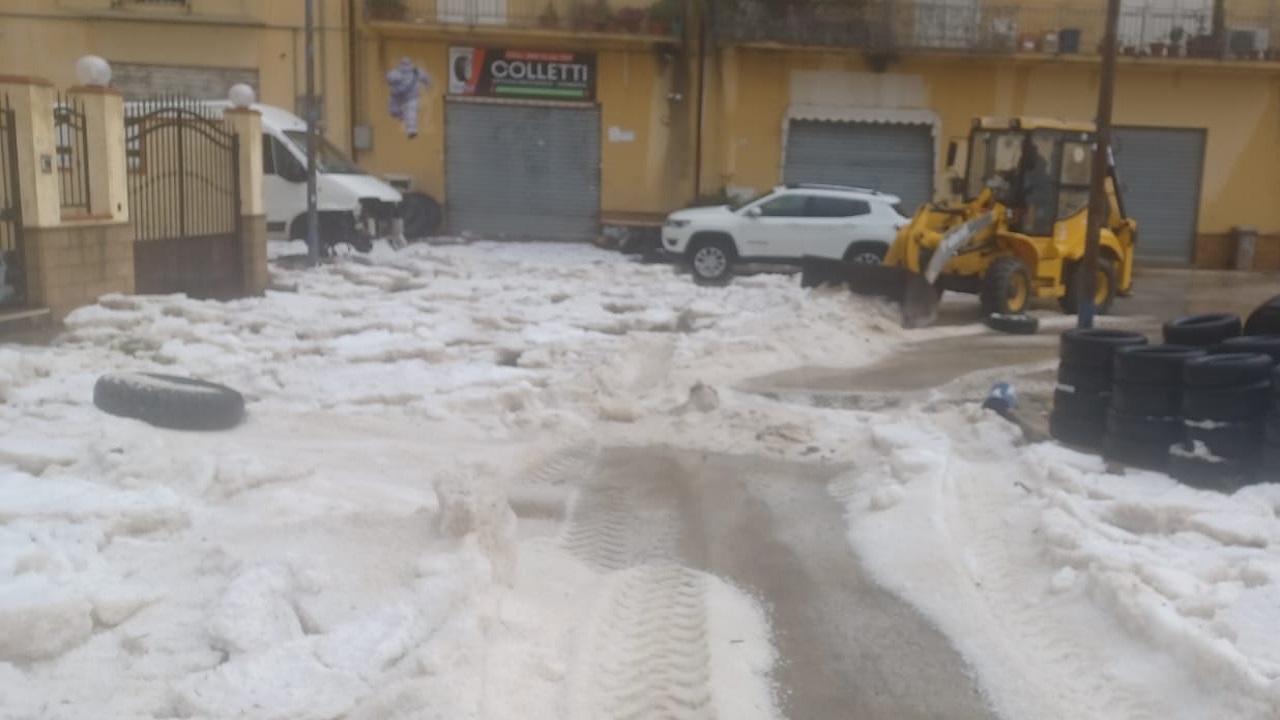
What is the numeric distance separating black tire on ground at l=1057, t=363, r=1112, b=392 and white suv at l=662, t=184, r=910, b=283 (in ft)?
40.7

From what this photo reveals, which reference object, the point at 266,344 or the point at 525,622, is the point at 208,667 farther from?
the point at 266,344

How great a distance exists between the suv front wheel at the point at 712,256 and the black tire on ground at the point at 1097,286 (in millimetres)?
5513

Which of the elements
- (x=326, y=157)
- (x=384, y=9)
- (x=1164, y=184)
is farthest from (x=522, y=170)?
(x=1164, y=184)

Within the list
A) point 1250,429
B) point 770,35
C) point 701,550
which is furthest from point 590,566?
point 770,35

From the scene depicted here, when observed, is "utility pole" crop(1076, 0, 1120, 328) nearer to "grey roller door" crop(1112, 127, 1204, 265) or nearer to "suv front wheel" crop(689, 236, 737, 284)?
"suv front wheel" crop(689, 236, 737, 284)

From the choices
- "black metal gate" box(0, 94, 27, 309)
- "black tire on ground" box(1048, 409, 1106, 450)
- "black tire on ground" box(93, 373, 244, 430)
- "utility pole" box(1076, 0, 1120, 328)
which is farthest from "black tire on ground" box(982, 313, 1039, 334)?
"black metal gate" box(0, 94, 27, 309)

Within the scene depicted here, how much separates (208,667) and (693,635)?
209 cm

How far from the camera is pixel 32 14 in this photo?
25.8 m

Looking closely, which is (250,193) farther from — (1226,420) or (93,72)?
(1226,420)

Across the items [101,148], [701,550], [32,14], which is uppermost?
[32,14]

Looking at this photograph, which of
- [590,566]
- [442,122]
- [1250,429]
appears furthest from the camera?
[442,122]

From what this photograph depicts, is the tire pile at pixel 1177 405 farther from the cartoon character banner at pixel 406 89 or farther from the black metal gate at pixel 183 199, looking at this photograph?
the cartoon character banner at pixel 406 89

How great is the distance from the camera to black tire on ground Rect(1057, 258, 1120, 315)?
→ 1753 centimetres

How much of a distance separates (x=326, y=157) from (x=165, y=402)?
14.2 metres
